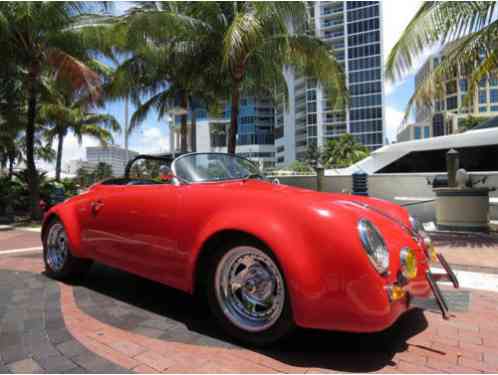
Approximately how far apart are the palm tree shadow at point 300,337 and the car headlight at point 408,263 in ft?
1.79

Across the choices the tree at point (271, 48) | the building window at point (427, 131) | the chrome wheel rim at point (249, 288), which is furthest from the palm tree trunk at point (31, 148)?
the building window at point (427, 131)

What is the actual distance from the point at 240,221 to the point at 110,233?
5.14 ft

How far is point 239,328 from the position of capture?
2.42 meters

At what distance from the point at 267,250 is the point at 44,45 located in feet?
42.8

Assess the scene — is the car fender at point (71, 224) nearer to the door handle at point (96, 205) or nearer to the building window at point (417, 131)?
the door handle at point (96, 205)

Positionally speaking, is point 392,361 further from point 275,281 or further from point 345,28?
point 345,28

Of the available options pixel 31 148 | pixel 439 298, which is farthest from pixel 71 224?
pixel 31 148

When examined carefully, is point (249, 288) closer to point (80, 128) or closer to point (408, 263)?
point (408, 263)

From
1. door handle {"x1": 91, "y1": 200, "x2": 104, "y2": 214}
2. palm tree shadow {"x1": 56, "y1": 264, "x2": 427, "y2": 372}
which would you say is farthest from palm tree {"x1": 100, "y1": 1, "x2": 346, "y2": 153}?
palm tree shadow {"x1": 56, "y1": 264, "x2": 427, "y2": 372}

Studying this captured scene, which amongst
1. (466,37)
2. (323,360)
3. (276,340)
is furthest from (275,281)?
(466,37)

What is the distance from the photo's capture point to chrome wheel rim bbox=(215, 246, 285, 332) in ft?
7.52

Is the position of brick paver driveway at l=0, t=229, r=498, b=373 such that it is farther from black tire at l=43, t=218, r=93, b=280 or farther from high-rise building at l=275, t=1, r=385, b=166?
high-rise building at l=275, t=1, r=385, b=166

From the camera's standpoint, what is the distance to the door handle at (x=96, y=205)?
3.46 meters

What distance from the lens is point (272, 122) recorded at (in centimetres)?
10062
